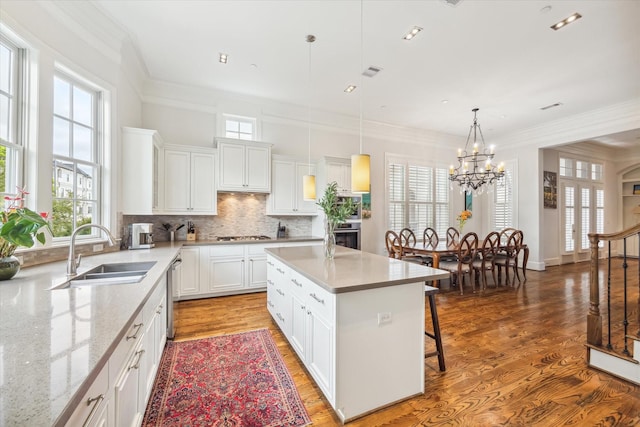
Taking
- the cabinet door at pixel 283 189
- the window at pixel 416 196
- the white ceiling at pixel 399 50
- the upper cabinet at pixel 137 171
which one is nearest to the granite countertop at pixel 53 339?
the upper cabinet at pixel 137 171

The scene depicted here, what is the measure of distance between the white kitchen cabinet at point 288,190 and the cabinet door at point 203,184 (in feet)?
3.22

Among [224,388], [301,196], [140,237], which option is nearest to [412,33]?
[301,196]

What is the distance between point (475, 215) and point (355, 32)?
6.21 metres

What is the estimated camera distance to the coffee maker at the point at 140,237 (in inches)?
137

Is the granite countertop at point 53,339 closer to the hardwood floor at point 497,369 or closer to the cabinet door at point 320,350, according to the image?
the cabinet door at point 320,350

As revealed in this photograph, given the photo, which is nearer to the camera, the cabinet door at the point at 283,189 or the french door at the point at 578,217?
the cabinet door at the point at 283,189

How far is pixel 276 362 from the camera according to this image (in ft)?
8.00

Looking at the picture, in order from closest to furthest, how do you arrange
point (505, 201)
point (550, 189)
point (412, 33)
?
point (412, 33), point (550, 189), point (505, 201)

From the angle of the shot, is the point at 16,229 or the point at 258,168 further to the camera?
the point at 258,168

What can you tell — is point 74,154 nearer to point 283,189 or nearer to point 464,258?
point 283,189

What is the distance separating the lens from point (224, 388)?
2088mm

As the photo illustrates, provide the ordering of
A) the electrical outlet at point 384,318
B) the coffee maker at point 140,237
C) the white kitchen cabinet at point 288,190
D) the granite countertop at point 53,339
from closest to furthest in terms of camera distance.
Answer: the granite countertop at point 53,339, the electrical outlet at point 384,318, the coffee maker at point 140,237, the white kitchen cabinet at point 288,190

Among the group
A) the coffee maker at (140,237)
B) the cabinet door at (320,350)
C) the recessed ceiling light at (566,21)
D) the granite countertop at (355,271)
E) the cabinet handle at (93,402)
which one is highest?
the recessed ceiling light at (566,21)

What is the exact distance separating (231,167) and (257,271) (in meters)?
Result: 1.78
